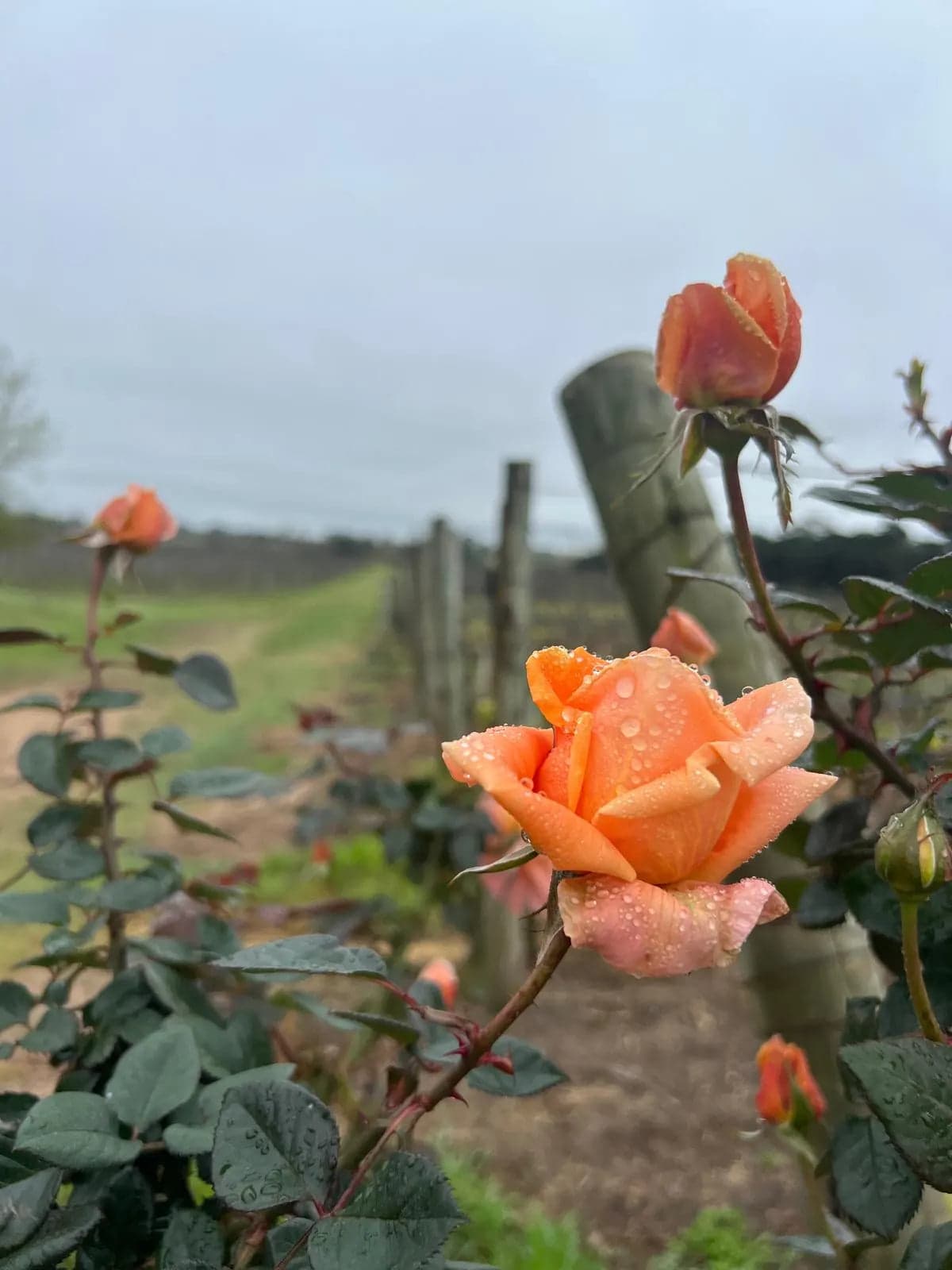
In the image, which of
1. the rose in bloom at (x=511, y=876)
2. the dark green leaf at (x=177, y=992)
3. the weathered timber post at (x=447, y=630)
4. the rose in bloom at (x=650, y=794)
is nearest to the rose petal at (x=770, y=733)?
the rose in bloom at (x=650, y=794)

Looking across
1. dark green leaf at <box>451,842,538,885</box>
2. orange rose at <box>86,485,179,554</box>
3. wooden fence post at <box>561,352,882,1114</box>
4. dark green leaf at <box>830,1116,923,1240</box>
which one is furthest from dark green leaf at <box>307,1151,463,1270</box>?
orange rose at <box>86,485,179,554</box>

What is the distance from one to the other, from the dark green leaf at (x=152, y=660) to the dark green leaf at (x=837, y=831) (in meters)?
0.56

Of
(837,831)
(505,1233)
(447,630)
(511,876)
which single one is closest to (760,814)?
(837,831)

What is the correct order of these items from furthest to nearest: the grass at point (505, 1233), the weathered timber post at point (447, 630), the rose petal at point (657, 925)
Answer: the weathered timber post at point (447, 630) → the grass at point (505, 1233) → the rose petal at point (657, 925)

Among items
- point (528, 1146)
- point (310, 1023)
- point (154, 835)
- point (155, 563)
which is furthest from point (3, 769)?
point (155, 563)

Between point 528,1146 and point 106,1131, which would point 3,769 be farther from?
point 106,1131

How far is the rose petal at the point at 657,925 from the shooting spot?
1.10ft

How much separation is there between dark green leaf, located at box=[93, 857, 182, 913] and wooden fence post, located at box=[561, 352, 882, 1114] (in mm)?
542

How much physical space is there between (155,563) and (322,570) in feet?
21.1

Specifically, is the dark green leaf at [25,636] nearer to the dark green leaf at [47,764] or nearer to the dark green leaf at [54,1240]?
the dark green leaf at [47,764]

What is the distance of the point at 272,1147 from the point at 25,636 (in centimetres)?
56

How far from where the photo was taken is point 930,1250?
1.43ft

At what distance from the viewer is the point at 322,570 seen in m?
24.0

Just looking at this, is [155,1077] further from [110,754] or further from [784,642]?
[784,642]
